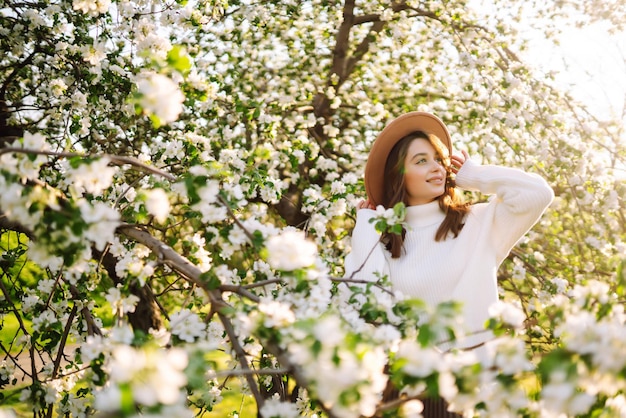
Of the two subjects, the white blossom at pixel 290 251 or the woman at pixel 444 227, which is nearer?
the white blossom at pixel 290 251

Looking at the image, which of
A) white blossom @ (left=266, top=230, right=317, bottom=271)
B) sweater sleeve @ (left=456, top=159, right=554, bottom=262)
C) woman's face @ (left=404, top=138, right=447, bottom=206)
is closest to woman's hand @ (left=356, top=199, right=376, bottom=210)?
woman's face @ (left=404, top=138, right=447, bottom=206)

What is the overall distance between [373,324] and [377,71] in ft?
14.7

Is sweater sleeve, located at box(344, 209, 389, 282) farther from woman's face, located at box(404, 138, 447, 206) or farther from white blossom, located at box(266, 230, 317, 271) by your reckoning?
white blossom, located at box(266, 230, 317, 271)

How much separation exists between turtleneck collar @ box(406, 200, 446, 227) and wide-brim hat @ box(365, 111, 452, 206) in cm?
33

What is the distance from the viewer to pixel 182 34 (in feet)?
15.3

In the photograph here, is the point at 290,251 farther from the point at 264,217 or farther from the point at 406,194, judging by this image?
the point at 264,217

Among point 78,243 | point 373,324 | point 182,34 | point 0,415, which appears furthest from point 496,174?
point 182,34

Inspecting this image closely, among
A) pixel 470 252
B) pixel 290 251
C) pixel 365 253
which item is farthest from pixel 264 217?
pixel 290 251

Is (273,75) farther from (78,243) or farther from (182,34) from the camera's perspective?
(78,243)

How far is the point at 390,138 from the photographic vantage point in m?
2.84

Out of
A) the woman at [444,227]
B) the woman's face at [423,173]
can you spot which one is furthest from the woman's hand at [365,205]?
the woman's face at [423,173]

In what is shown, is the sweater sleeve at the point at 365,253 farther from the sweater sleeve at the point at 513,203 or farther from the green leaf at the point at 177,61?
the green leaf at the point at 177,61

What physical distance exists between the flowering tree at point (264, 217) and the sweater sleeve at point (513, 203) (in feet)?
1.21

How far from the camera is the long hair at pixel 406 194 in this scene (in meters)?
2.47
